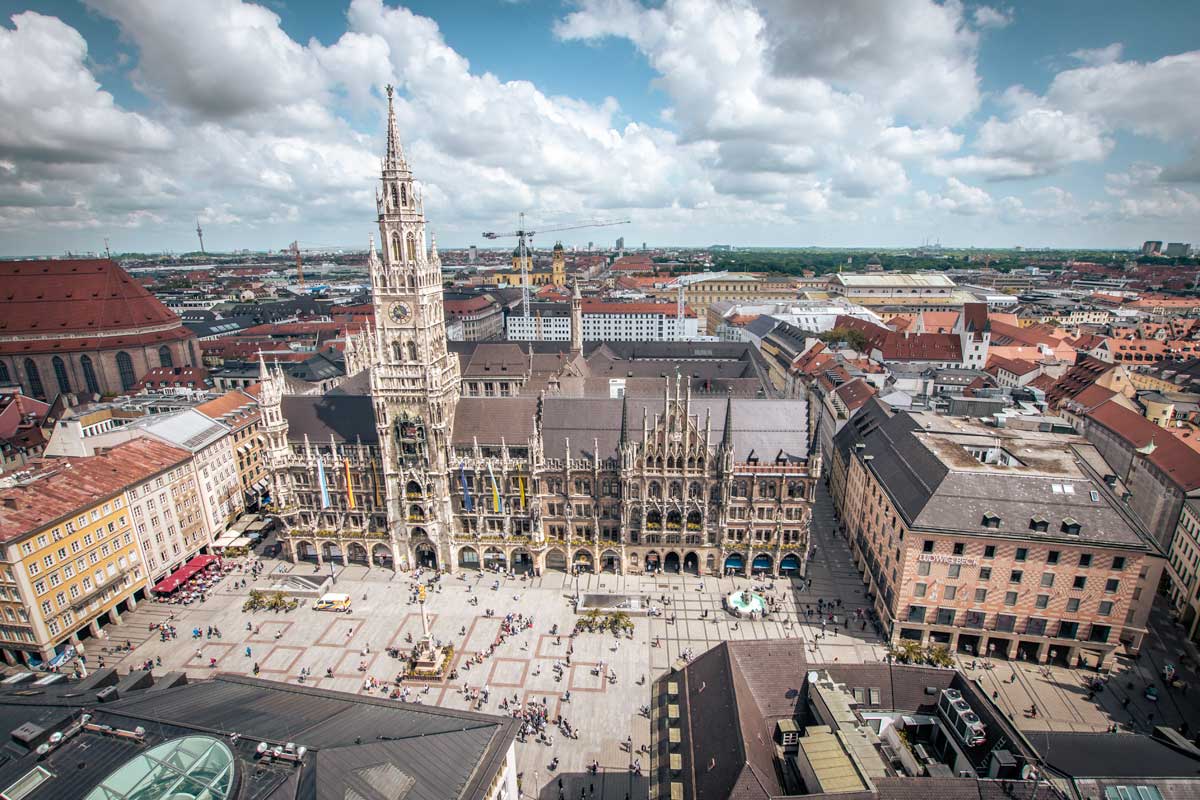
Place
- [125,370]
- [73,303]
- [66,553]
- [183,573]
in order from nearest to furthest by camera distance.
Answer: [66,553] < [183,573] < [73,303] < [125,370]

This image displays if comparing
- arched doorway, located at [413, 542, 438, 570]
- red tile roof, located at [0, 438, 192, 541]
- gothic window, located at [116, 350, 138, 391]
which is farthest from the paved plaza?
gothic window, located at [116, 350, 138, 391]

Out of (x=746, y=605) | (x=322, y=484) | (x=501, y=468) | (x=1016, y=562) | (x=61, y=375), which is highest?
(x=501, y=468)

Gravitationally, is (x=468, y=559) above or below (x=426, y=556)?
below

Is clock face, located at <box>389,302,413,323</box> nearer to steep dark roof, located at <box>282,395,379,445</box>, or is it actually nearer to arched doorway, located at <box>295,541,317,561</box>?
steep dark roof, located at <box>282,395,379,445</box>

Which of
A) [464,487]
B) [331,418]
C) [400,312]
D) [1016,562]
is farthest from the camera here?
[331,418]

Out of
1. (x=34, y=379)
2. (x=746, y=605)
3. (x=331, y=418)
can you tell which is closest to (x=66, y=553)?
(x=331, y=418)

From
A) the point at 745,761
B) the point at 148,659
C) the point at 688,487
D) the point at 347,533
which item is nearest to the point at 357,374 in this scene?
the point at 347,533

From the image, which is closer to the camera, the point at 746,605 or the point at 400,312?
the point at 746,605

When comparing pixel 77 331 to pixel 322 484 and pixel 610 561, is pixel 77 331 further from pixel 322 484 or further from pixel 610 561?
pixel 610 561
